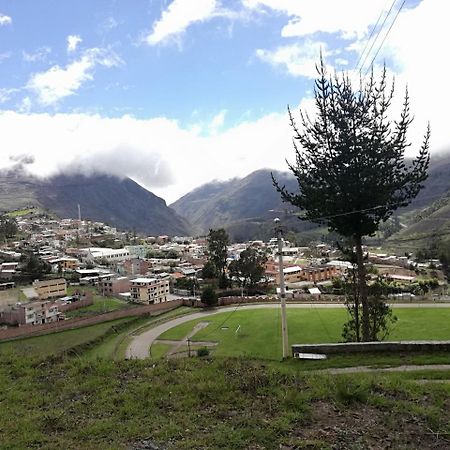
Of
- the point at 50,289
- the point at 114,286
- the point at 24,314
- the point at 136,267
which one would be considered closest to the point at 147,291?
the point at 114,286

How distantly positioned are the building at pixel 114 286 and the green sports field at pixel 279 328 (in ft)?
55.2

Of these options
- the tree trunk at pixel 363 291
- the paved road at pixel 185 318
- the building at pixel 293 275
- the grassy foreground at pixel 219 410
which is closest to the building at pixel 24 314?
the paved road at pixel 185 318

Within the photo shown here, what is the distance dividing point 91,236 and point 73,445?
9629cm

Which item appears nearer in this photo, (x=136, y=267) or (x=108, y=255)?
(x=136, y=267)

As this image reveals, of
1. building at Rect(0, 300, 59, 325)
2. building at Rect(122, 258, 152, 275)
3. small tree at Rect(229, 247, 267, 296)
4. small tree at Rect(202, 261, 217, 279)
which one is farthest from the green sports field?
building at Rect(122, 258, 152, 275)

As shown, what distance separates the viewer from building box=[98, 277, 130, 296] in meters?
45.3

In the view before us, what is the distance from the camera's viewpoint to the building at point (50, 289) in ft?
135

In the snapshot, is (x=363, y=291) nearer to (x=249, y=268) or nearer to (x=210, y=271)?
(x=249, y=268)

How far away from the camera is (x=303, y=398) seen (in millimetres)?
5141

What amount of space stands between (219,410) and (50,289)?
4071 cm

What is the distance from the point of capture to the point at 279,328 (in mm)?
25656

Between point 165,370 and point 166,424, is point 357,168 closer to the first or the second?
point 165,370

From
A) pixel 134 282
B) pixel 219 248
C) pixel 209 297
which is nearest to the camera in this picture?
pixel 209 297

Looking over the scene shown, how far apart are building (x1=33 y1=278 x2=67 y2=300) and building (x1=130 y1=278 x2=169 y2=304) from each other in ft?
22.2
